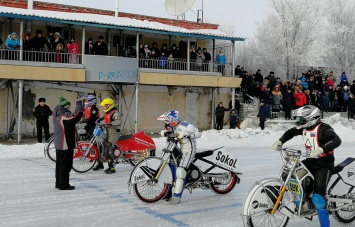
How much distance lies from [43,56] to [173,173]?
15844mm

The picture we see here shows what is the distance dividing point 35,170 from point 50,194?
10.2ft

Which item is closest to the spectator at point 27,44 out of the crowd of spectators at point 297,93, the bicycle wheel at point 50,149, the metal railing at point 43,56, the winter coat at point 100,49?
the metal railing at point 43,56

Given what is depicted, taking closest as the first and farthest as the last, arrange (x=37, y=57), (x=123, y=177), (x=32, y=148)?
(x=123, y=177) → (x=32, y=148) → (x=37, y=57)

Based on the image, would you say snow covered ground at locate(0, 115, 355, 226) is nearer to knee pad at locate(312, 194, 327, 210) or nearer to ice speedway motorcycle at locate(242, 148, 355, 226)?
ice speedway motorcycle at locate(242, 148, 355, 226)

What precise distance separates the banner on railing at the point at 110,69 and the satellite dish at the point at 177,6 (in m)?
8.87

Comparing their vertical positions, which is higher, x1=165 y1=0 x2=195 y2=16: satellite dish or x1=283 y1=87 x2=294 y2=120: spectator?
x1=165 y1=0 x2=195 y2=16: satellite dish

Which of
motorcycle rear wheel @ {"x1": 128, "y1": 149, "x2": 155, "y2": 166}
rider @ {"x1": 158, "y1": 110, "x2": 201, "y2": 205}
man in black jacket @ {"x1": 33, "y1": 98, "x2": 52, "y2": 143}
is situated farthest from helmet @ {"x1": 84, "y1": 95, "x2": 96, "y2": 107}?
man in black jacket @ {"x1": 33, "y1": 98, "x2": 52, "y2": 143}

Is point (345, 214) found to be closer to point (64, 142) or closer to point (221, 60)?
point (64, 142)

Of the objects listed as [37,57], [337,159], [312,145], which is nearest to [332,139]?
[312,145]

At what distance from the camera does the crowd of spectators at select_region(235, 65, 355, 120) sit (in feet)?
87.0

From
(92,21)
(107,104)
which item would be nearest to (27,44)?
(92,21)

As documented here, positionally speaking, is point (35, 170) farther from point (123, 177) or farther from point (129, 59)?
point (129, 59)

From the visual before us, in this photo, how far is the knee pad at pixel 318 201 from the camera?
674cm

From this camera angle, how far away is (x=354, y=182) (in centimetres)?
758
